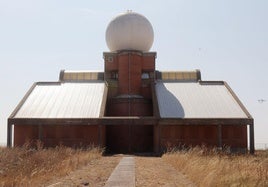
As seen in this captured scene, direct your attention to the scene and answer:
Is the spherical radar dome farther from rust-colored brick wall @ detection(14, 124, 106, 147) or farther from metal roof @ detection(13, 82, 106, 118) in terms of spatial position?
rust-colored brick wall @ detection(14, 124, 106, 147)

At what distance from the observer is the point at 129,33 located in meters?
41.6

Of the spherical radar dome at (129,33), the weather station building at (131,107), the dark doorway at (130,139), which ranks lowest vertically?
the dark doorway at (130,139)

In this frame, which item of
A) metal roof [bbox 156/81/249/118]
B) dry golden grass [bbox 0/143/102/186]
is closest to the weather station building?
metal roof [bbox 156/81/249/118]

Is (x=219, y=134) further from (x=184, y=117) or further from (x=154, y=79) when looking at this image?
(x=154, y=79)

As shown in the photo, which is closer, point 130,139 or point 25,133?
point 25,133

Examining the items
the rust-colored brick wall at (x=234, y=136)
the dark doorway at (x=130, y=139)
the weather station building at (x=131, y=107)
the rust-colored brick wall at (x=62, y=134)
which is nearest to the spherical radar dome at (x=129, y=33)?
the weather station building at (x=131, y=107)

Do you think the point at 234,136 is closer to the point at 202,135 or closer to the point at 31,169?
the point at 202,135

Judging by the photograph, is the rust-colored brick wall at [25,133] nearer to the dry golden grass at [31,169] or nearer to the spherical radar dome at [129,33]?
the spherical radar dome at [129,33]

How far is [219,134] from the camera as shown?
107ft

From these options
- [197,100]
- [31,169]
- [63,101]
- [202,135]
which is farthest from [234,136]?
[31,169]

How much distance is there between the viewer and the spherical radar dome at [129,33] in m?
41.7

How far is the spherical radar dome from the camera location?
4172 centimetres

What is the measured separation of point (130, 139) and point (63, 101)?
23.1ft

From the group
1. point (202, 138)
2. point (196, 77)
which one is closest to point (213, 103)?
point (202, 138)
